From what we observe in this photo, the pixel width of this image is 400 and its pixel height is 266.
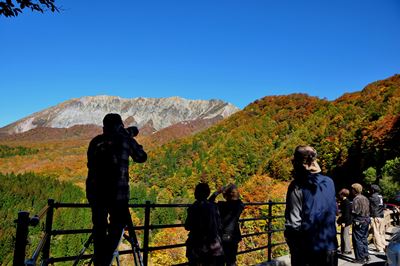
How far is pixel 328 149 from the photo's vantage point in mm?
60969

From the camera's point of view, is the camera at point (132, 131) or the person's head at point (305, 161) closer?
the person's head at point (305, 161)

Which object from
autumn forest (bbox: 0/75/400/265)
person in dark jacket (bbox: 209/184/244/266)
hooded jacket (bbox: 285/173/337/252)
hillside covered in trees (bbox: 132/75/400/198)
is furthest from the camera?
hillside covered in trees (bbox: 132/75/400/198)

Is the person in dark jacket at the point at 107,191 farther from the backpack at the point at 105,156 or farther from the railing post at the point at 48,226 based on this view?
the railing post at the point at 48,226

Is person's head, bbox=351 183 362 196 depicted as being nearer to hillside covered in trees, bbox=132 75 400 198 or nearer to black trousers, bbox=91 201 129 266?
black trousers, bbox=91 201 129 266

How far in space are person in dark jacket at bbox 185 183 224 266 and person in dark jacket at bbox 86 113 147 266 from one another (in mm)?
971

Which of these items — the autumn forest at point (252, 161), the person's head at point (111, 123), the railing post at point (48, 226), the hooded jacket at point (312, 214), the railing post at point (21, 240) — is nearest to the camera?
the railing post at point (21, 240)

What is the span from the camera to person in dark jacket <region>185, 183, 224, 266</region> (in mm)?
3883

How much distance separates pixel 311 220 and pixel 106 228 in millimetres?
1790

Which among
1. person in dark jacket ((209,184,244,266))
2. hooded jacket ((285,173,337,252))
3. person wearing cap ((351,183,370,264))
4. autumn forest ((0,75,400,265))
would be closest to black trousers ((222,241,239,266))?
person in dark jacket ((209,184,244,266))

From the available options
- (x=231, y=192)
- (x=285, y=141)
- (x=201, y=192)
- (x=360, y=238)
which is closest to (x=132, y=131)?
(x=201, y=192)

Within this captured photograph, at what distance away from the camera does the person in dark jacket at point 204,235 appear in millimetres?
3883

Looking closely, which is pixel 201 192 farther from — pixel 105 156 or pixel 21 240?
pixel 21 240

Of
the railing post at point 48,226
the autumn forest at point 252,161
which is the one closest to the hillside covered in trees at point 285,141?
the autumn forest at point 252,161

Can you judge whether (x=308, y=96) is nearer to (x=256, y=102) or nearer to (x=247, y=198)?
(x=256, y=102)
